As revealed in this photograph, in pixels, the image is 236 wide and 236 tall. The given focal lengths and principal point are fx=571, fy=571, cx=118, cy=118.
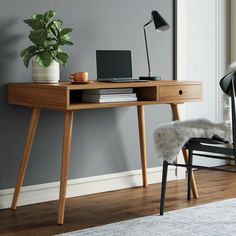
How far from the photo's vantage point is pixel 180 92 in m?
3.24

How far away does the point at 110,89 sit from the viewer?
3.02 metres

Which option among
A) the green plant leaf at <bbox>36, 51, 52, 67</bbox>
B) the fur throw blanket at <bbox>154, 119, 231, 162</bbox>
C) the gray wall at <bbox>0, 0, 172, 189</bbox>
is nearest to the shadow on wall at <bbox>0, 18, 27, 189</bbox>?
the gray wall at <bbox>0, 0, 172, 189</bbox>

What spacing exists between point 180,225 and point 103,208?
54 cm

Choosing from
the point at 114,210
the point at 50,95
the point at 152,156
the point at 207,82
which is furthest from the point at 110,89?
the point at 207,82

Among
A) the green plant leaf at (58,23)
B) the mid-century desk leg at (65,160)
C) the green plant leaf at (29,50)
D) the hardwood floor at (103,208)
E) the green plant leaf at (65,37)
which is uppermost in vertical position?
the green plant leaf at (58,23)

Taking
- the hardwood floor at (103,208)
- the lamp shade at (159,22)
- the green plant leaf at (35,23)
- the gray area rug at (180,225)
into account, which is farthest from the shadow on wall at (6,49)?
the gray area rug at (180,225)

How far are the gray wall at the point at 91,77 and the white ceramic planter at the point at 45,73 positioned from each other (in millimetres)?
152

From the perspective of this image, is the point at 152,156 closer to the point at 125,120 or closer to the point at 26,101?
the point at 125,120

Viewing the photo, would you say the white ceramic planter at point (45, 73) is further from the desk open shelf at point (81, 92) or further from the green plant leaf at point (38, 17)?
the green plant leaf at point (38, 17)

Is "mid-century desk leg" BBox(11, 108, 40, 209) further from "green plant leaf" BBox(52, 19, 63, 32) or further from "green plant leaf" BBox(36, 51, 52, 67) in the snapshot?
"green plant leaf" BBox(52, 19, 63, 32)

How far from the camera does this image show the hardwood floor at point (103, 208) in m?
2.80

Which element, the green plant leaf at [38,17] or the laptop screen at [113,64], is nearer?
the green plant leaf at [38,17]

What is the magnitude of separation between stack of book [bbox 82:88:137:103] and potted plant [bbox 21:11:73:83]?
20 cm

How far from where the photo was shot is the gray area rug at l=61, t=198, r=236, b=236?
265cm
